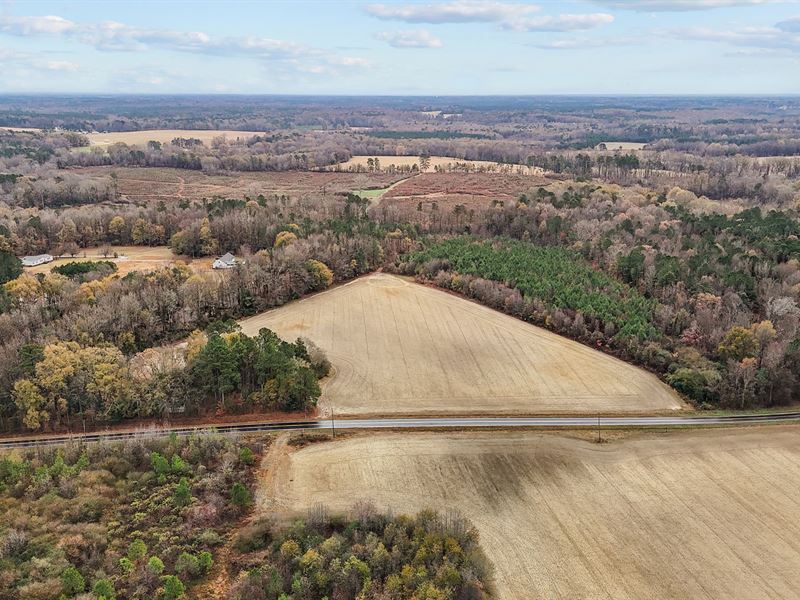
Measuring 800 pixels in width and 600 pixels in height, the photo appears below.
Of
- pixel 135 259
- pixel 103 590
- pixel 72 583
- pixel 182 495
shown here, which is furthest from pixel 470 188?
pixel 103 590

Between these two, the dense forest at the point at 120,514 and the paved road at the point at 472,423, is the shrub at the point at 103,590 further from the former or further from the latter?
the paved road at the point at 472,423

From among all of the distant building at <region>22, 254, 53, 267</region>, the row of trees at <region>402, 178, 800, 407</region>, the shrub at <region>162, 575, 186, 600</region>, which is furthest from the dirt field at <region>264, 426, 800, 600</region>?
the distant building at <region>22, 254, 53, 267</region>

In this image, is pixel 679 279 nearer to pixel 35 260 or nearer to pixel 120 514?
pixel 120 514

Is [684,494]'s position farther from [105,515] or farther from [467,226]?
[467,226]

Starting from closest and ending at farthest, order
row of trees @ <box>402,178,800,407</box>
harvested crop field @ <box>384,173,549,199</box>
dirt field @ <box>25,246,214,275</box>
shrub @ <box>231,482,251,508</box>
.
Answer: shrub @ <box>231,482,251,508</box> → row of trees @ <box>402,178,800,407</box> → dirt field @ <box>25,246,214,275</box> → harvested crop field @ <box>384,173,549,199</box>

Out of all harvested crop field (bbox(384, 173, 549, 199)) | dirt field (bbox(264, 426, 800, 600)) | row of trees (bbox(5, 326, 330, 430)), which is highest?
harvested crop field (bbox(384, 173, 549, 199))

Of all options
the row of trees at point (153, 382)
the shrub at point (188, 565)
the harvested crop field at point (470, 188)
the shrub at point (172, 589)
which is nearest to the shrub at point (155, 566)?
the shrub at point (188, 565)

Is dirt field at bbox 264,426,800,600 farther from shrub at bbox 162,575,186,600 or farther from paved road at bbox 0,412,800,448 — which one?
shrub at bbox 162,575,186,600
